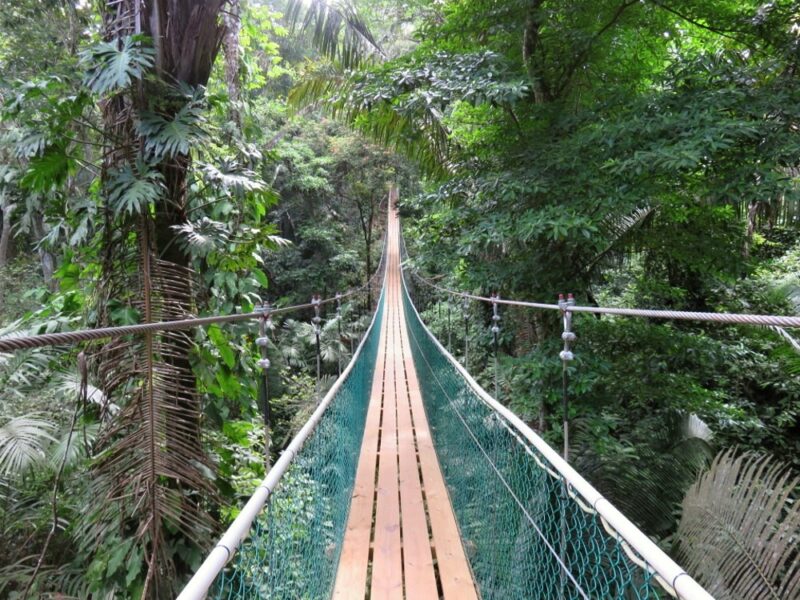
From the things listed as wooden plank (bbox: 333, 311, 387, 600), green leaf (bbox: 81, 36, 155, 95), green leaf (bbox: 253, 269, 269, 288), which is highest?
green leaf (bbox: 81, 36, 155, 95)

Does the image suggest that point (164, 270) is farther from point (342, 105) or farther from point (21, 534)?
point (342, 105)

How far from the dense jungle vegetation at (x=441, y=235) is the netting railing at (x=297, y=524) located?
241mm

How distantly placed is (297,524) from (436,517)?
689 millimetres

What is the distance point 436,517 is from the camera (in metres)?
1.87

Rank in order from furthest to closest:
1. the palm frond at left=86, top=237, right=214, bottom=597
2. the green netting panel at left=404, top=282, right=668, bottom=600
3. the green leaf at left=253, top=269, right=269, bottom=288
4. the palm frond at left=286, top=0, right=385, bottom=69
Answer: the palm frond at left=286, top=0, right=385, bottom=69
the green leaf at left=253, top=269, right=269, bottom=288
the palm frond at left=86, top=237, right=214, bottom=597
the green netting panel at left=404, top=282, right=668, bottom=600

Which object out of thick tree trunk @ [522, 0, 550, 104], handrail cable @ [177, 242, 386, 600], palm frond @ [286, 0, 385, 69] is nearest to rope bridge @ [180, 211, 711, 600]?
handrail cable @ [177, 242, 386, 600]

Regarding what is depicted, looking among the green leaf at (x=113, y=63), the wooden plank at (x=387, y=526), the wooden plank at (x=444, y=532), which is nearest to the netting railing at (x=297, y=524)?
the wooden plank at (x=387, y=526)

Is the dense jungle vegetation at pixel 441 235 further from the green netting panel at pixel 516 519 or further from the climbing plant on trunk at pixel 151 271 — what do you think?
the green netting panel at pixel 516 519

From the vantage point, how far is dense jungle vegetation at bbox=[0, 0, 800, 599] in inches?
50.9

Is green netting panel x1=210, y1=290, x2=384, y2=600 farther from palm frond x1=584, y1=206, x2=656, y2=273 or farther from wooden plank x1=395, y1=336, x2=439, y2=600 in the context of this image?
palm frond x1=584, y1=206, x2=656, y2=273

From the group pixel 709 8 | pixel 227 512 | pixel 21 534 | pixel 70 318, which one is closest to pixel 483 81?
pixel 709 8

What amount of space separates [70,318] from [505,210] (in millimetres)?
1950

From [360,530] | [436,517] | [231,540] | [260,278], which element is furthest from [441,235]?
[231,540]

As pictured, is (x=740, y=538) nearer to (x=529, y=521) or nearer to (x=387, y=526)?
(x=529, y=521)
